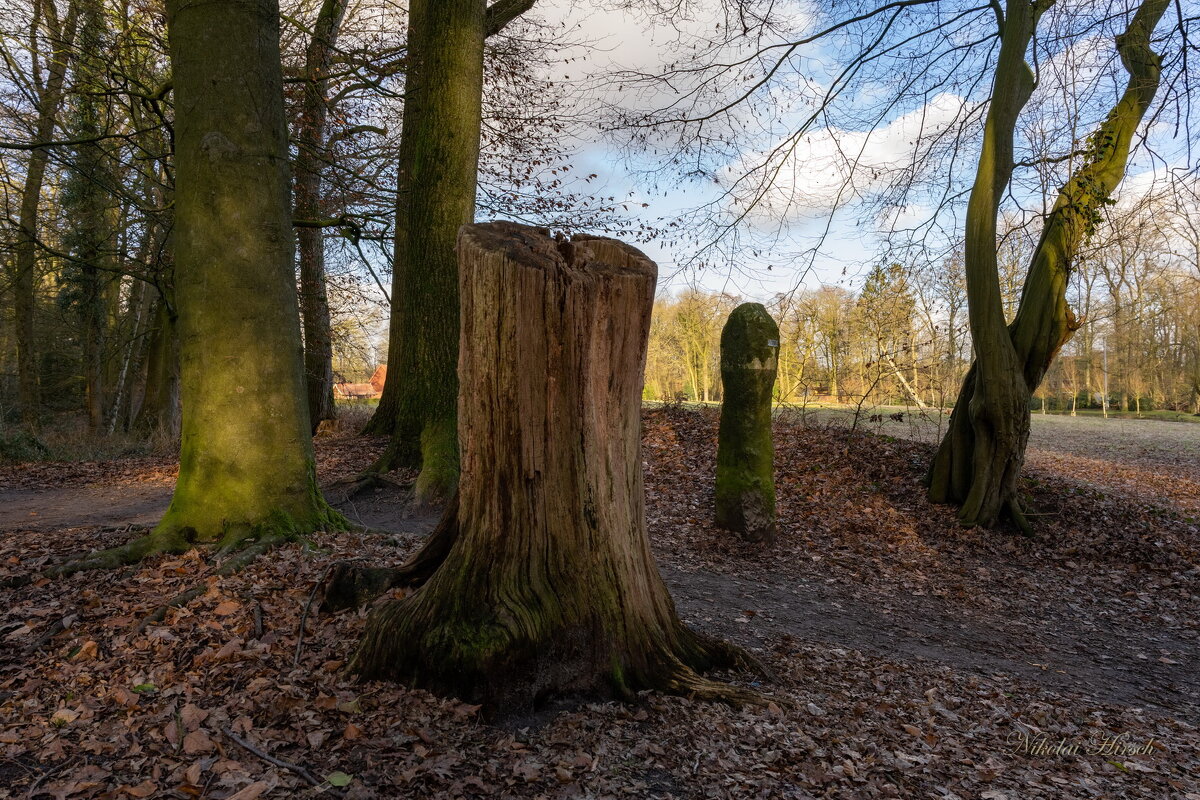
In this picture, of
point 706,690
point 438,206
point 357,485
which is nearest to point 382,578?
point 706,690

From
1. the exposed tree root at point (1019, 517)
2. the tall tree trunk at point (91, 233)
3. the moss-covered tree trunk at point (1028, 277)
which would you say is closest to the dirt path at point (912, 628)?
the exposed tree root at point (1019, 517)

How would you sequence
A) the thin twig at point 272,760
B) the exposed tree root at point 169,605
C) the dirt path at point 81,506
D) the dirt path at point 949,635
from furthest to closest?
the dirt path at point 81,506, the dirt path at point 949,635, the exposed tree root at point 169,605, the thin twig at point 272,760

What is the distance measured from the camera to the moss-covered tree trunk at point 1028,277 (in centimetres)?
930

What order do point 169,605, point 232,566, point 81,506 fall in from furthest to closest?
point 81,506 < point 232,566 < point 169,605

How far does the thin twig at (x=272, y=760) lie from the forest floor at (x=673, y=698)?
0.02 meters

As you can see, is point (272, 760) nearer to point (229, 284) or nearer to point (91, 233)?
point (229, 284)

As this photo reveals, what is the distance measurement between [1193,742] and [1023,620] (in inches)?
112

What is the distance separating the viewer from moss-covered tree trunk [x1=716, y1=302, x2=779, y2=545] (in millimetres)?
8500

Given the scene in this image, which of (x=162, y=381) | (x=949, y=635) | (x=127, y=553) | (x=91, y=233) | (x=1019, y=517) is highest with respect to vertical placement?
(x=91, y=233)

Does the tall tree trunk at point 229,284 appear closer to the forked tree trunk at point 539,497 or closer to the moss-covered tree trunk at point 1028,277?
the forked tree trunk at point 539,497

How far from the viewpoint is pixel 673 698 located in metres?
3.36

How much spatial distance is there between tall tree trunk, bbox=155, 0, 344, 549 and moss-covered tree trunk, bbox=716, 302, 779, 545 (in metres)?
5.25

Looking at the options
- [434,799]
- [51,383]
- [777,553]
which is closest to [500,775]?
[434,799]

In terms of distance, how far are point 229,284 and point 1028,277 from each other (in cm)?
1053
